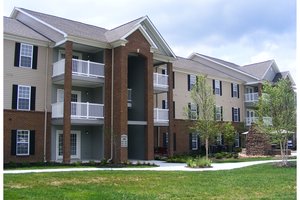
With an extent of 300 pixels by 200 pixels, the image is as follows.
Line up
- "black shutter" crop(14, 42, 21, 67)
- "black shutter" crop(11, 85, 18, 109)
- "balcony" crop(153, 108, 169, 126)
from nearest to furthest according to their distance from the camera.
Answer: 1. "black shutter" crop(11, 85, 18, 109)
2. "black shutter" crop(14, 42, 21, 67)
3. "balcony" crop(153, 108, 169, 126)

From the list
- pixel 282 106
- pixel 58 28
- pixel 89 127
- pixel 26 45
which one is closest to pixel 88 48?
pixel 58 28

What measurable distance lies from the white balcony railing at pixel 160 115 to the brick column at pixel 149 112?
1064mm

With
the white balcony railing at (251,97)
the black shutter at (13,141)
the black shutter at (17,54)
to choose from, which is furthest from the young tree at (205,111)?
the white balcony railing at (251,97)

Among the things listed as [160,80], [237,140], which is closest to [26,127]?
[160,80]

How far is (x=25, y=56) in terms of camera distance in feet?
71.5

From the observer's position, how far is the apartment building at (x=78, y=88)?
2112cm

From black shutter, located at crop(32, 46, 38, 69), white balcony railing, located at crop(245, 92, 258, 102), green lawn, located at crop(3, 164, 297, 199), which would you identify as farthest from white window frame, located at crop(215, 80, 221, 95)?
green lawn, located at crop(3, 164, 297, 199)

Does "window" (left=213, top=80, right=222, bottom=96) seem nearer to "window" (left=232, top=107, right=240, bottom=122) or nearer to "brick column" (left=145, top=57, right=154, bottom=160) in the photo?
"window" (left=232, top=107, right=240, bottom=122)

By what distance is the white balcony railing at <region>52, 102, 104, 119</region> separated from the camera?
21.6 metres

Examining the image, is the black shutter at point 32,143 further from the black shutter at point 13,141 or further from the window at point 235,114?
the window at point 235,114

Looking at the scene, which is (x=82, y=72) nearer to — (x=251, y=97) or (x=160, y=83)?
(x=160, y=83)

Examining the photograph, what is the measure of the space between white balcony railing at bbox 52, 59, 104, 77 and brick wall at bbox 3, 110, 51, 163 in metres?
3.16

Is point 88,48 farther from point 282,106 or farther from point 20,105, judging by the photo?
point 282,106

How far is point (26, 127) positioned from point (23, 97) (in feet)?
6.51
